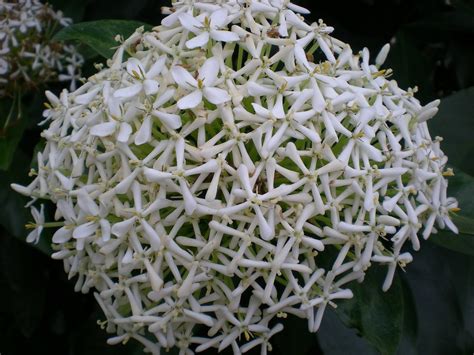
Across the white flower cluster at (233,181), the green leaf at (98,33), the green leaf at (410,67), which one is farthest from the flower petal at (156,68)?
the green leaf at (410,67)

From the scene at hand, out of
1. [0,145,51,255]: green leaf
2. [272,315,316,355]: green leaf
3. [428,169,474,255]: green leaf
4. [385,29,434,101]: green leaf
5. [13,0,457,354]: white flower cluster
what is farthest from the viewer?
[385,29,434,101]: green leaf

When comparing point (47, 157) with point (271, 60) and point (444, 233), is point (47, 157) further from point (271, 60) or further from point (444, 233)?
point (444, 233)

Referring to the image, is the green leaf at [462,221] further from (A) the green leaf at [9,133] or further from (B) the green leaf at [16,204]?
(A) the green leaf at [9,133]

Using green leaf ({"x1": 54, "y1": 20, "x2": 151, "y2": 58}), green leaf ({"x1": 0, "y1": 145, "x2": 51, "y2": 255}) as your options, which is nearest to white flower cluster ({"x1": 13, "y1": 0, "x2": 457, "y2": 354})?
green leaf ({"x1": 54, "y1": 20, "x2": 151, "y2": 58})

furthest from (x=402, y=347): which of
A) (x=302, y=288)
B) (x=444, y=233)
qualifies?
(x=302, y=288)

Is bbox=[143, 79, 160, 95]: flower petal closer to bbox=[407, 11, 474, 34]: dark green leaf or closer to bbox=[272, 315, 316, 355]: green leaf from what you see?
bbox=[272, 315, 316, 355]: green leaf

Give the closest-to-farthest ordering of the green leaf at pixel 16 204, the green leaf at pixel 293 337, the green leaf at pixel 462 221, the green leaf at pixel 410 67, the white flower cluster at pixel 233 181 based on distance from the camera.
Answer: the white flower cluster at pixel 233 181 → the green leaf at pixel 462 221 → the green leaf at pixel 293 337 → the green leaf at pixel 16 204 → the green leaf at pixel 410 67
